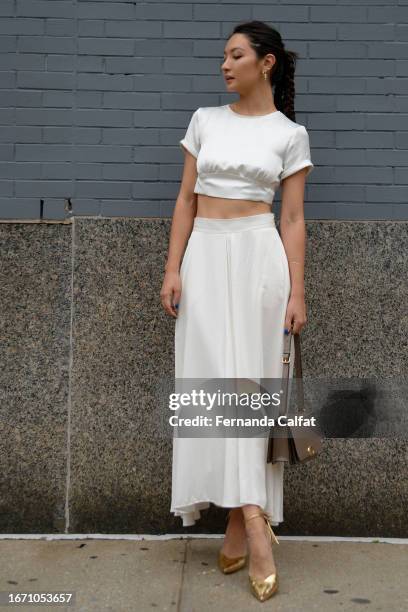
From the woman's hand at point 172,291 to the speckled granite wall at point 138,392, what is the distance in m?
0.55

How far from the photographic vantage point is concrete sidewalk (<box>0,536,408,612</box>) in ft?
10.6

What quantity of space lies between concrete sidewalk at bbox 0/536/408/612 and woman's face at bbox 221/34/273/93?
2.24m

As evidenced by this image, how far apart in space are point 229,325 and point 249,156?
76 cm

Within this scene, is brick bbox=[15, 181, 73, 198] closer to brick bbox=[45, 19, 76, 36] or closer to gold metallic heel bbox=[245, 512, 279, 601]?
A: brick bbox=[45, 19, 76, 36]

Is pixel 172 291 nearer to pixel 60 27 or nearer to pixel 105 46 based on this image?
pixel 105 46

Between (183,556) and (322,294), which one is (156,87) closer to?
(322,294)

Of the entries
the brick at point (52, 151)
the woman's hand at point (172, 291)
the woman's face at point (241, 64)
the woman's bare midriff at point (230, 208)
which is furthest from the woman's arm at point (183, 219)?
the brick at point (52, 151)

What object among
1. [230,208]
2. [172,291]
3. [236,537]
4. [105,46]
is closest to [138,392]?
[172,291]

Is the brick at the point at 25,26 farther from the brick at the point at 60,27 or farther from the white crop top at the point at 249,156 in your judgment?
the white crop top at the point at 249,156

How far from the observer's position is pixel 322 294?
162 inches

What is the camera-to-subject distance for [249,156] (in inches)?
136

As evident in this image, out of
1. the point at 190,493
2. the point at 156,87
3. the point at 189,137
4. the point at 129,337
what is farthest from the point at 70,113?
the point at 190,493

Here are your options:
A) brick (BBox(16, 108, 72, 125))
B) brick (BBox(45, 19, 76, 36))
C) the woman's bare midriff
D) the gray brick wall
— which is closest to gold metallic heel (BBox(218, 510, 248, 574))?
the woman's bare midriff

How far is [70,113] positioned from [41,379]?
1.43m
